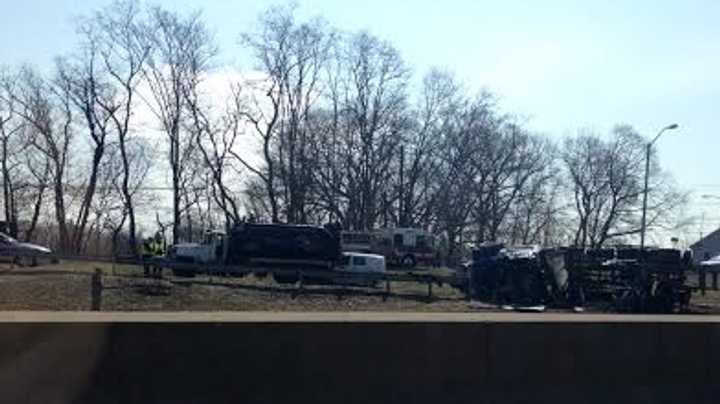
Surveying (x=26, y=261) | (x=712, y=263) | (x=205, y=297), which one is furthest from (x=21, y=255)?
(x=712, y=263)

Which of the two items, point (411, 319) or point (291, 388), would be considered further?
point (411, 319)

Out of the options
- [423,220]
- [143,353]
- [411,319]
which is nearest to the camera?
[143,353]

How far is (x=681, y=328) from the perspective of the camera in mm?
9727

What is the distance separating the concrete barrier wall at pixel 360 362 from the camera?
7254mm

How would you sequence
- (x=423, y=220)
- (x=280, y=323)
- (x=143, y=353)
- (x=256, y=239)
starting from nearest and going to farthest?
(x=143, y=353) < (x=280, y=323) < (x=256, y=239) < (x=423, y=220)

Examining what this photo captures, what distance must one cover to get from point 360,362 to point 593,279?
92.1ft

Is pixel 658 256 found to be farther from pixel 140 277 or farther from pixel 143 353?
pixel 143 353

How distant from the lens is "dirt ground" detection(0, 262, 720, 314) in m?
31.1

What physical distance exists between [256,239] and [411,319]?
37302 millimetres

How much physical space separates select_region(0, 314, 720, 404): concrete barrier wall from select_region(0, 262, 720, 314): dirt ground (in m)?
20.4

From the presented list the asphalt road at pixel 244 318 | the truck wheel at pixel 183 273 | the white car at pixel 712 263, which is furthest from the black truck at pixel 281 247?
the asphalt road at pixel 244 318

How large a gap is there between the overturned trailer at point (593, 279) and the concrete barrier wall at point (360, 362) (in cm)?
2382

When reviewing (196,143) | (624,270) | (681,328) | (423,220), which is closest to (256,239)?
(624,270)

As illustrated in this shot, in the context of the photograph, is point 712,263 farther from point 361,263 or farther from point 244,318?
point 244,318
